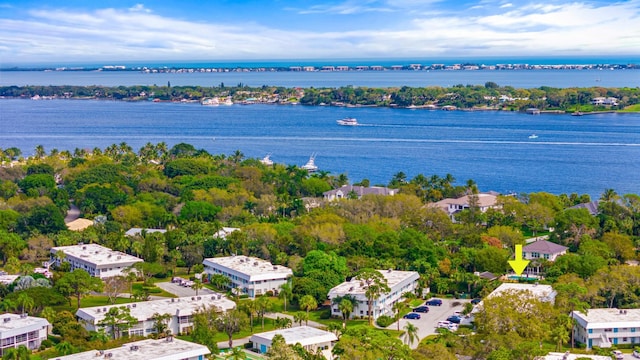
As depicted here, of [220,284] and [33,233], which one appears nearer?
[220,284]

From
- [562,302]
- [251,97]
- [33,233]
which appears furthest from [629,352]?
[251,97]

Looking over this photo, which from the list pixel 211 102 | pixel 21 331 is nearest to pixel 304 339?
pixel 21 331

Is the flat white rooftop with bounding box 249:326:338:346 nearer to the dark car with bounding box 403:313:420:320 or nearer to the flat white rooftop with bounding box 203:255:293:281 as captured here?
the dark car with bounding box 403:313:420:320

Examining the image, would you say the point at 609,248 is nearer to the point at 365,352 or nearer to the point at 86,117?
the point at 365,352

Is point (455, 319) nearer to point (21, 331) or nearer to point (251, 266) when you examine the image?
point (251, 266)

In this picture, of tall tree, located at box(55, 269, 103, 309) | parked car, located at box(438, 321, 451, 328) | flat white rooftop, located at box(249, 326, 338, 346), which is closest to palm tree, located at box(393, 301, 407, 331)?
parked car, located at box(438, 321, 451, 328)
